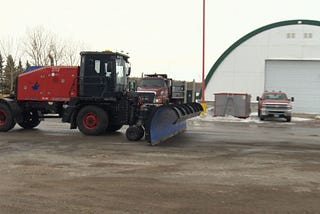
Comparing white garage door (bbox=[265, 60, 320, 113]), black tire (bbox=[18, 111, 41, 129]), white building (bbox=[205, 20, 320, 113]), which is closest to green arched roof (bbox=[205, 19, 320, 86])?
white building (bbox=[205, 20, 320, 113])

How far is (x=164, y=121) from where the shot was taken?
12.9 meters

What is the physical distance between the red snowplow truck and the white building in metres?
25.7

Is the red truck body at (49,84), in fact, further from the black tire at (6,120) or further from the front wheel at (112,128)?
the front wheel at (112,128)

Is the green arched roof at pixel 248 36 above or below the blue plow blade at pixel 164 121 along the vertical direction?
above

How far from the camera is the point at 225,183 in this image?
24.9 feet

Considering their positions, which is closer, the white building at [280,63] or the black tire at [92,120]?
the black tire at [92,120]

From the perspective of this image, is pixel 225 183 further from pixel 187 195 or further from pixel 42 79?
pixel 42 79

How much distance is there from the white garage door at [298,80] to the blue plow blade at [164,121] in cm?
2742

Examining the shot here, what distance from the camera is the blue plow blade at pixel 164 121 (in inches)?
475

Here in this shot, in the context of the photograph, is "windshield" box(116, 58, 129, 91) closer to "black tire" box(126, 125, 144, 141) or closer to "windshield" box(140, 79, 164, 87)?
"black tire" box(126, 125, 144, 141)

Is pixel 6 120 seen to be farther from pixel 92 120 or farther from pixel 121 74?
pixel 121 74

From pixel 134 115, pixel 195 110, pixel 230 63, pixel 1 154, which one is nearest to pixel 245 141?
pixel 195 110

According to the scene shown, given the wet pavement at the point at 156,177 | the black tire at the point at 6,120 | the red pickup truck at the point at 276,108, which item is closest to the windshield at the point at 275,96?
the red pickup truck at the point at 276,108

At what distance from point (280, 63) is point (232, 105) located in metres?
13.0
